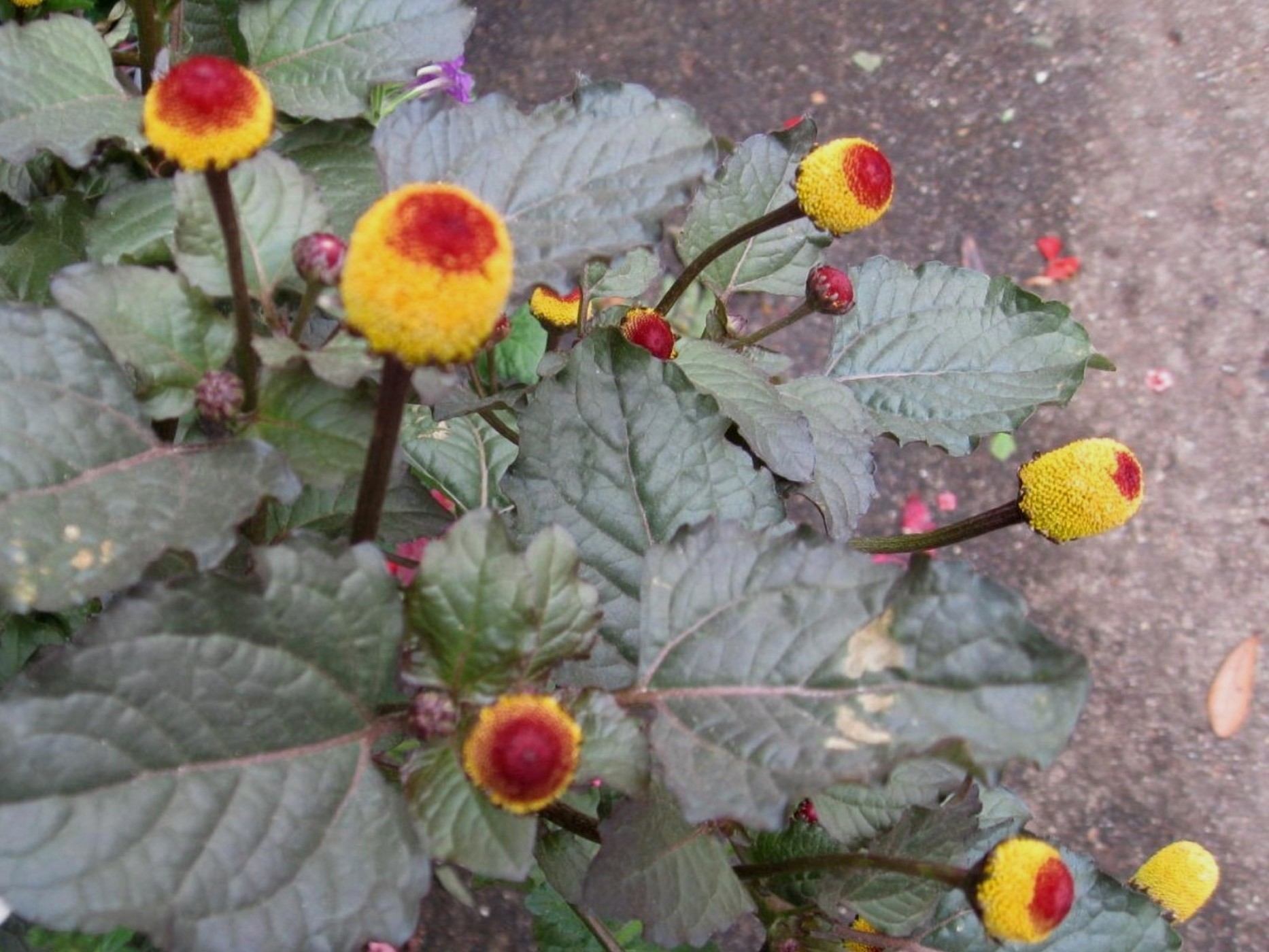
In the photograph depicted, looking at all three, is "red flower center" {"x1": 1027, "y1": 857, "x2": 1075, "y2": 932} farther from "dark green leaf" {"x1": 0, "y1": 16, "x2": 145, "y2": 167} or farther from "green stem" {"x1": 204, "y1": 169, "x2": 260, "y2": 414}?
"dark green leaf" {"x1": 0, "y1": 16, "x2": 145, "y2": 167}

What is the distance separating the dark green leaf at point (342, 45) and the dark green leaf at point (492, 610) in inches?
15.2

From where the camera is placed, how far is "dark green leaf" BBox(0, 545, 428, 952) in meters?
0.52

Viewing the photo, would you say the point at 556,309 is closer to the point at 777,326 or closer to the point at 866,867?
the point at 777,326

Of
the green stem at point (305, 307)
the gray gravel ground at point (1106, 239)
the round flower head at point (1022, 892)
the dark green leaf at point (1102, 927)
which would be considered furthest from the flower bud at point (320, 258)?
the gray gravel ground at point (1106, 239)

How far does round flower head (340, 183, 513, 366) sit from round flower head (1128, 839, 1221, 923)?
2.48ft

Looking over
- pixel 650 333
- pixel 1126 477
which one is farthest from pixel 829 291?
pixel 1126 477

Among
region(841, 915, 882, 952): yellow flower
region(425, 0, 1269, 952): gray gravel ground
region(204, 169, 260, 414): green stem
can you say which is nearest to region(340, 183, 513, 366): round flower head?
region(204, 169, 260, 414): green stem

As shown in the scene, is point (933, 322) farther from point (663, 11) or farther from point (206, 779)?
point (663, 11)

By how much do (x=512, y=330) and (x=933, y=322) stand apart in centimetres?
73

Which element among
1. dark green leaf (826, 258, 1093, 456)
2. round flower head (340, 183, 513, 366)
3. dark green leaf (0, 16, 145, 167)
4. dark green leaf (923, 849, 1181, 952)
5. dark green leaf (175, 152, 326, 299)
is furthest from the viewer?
dark green leaf (826, 258, 1093, 456)

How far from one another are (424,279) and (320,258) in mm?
173

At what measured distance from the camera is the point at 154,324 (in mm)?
620

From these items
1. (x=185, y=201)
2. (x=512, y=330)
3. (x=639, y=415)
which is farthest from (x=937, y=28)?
(x=185, y=201)

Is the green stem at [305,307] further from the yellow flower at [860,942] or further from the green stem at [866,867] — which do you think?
the yellow flower at [860,942]
